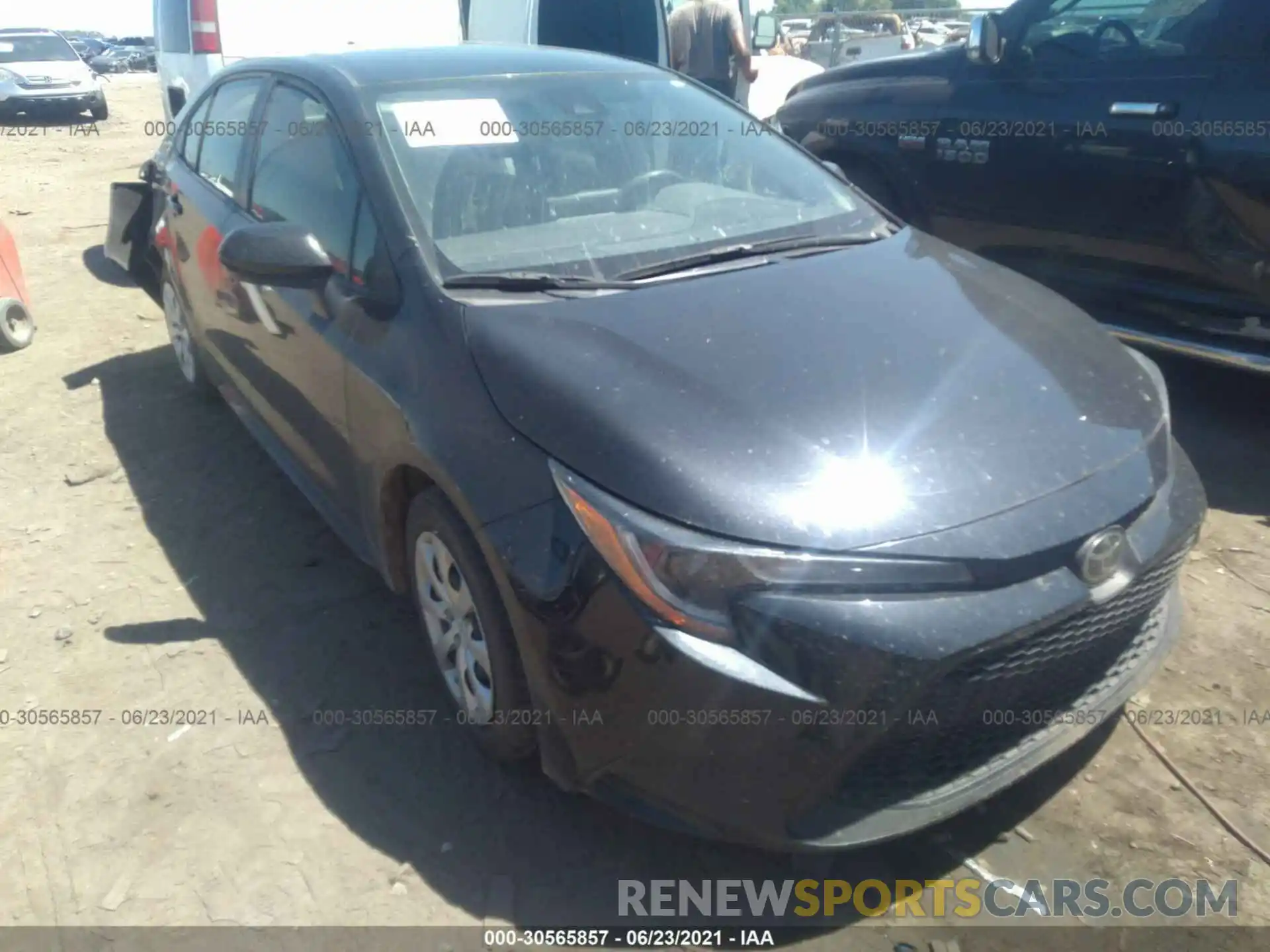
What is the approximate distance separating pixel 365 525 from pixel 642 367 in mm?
1091

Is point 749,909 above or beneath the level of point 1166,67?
beneath

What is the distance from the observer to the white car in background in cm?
1828

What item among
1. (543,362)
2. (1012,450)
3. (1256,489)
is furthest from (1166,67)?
(543,362)

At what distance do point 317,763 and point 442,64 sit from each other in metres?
2.17

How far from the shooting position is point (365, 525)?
3035 mm

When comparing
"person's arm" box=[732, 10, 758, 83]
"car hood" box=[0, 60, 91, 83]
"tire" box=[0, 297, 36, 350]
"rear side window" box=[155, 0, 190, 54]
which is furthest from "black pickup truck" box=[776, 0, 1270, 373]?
"car hood" box=[0, 60, 91, 83]

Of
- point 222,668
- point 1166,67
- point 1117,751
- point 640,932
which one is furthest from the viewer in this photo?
point 1166,67

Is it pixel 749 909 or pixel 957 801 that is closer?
pixel 957 801

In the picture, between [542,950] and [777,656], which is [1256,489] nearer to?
[777,656]

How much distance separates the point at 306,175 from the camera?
11.0ft

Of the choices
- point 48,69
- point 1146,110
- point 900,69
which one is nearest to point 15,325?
point 900,69

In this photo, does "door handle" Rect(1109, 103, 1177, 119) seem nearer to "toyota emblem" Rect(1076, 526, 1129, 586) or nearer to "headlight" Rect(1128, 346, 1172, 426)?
"headlight" Rect(1128, 346, 1172, 426)

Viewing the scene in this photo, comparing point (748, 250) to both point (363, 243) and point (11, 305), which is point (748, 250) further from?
point (11, 305)

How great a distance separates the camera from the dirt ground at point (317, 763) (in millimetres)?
2445
